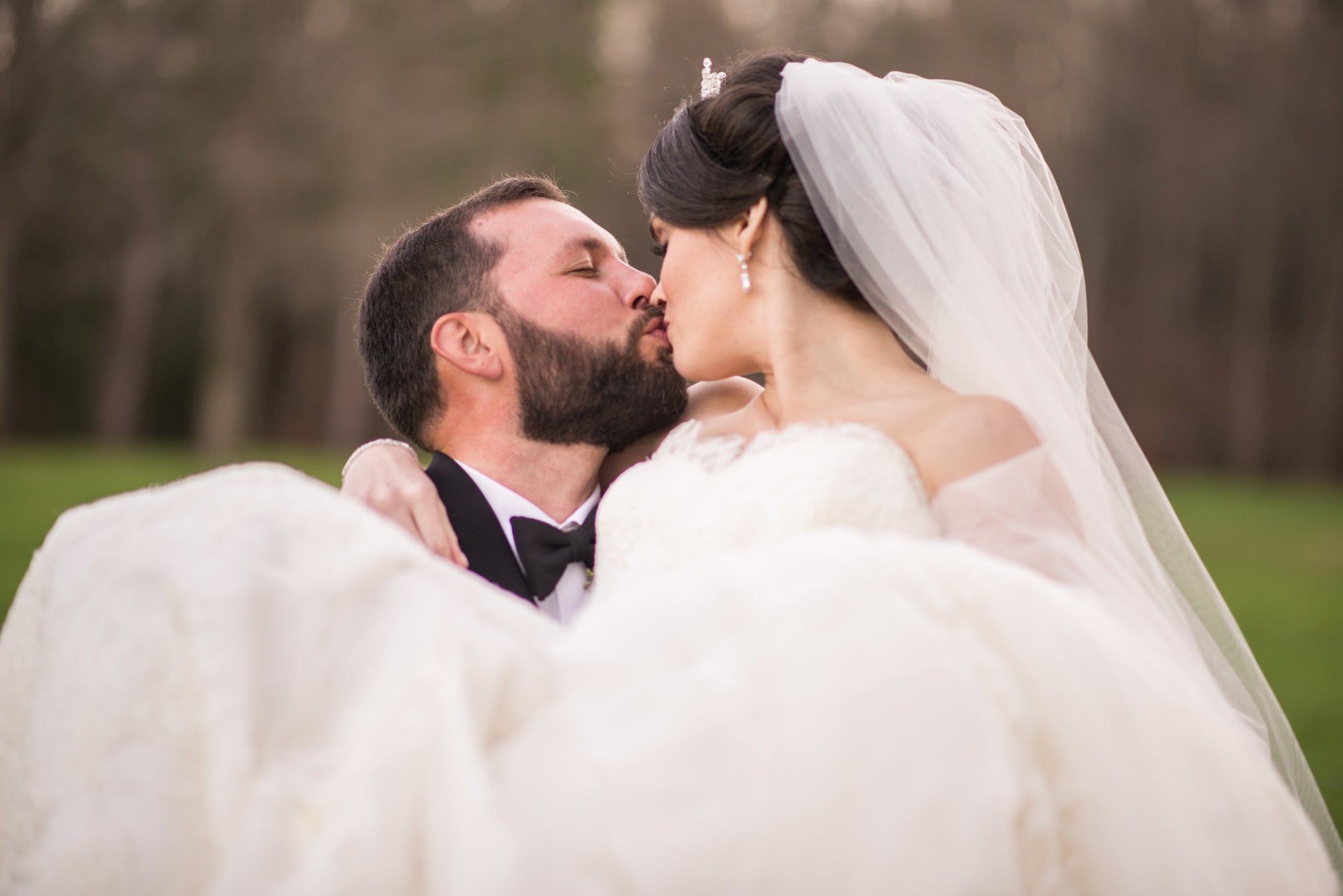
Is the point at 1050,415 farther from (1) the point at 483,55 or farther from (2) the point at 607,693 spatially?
(1) the point at 483,55

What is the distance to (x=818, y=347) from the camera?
271cm

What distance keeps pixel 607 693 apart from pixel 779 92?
1.51m

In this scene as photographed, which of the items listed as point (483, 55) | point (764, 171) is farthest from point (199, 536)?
point (483, 55)

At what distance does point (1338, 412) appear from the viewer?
957 inches

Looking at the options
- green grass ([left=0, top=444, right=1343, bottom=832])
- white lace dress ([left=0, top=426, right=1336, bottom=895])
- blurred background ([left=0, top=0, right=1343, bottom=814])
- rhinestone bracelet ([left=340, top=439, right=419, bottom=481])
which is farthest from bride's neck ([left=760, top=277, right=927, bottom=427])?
blurred background ([left=0, top=0, right=1343, bottom=814])

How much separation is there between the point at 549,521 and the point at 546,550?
206 millimetres

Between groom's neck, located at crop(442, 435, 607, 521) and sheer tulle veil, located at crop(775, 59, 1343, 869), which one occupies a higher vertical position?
sheer tulle veil, located at crop(775, 59, 1343, 869)

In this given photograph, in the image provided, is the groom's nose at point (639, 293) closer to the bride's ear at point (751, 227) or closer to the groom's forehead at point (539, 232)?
the groom's forehead at point (539, 232)

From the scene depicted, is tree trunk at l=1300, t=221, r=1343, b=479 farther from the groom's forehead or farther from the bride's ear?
the bride's ear

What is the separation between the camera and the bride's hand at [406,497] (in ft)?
8.67

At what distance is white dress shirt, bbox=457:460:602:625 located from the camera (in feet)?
9.44

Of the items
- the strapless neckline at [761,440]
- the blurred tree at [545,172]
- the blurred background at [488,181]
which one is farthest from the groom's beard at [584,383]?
the blurred tree at [545,172]

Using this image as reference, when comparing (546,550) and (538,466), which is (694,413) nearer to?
(538,466)

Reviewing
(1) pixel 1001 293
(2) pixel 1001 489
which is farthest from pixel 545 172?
(2) pixel 1001 489
